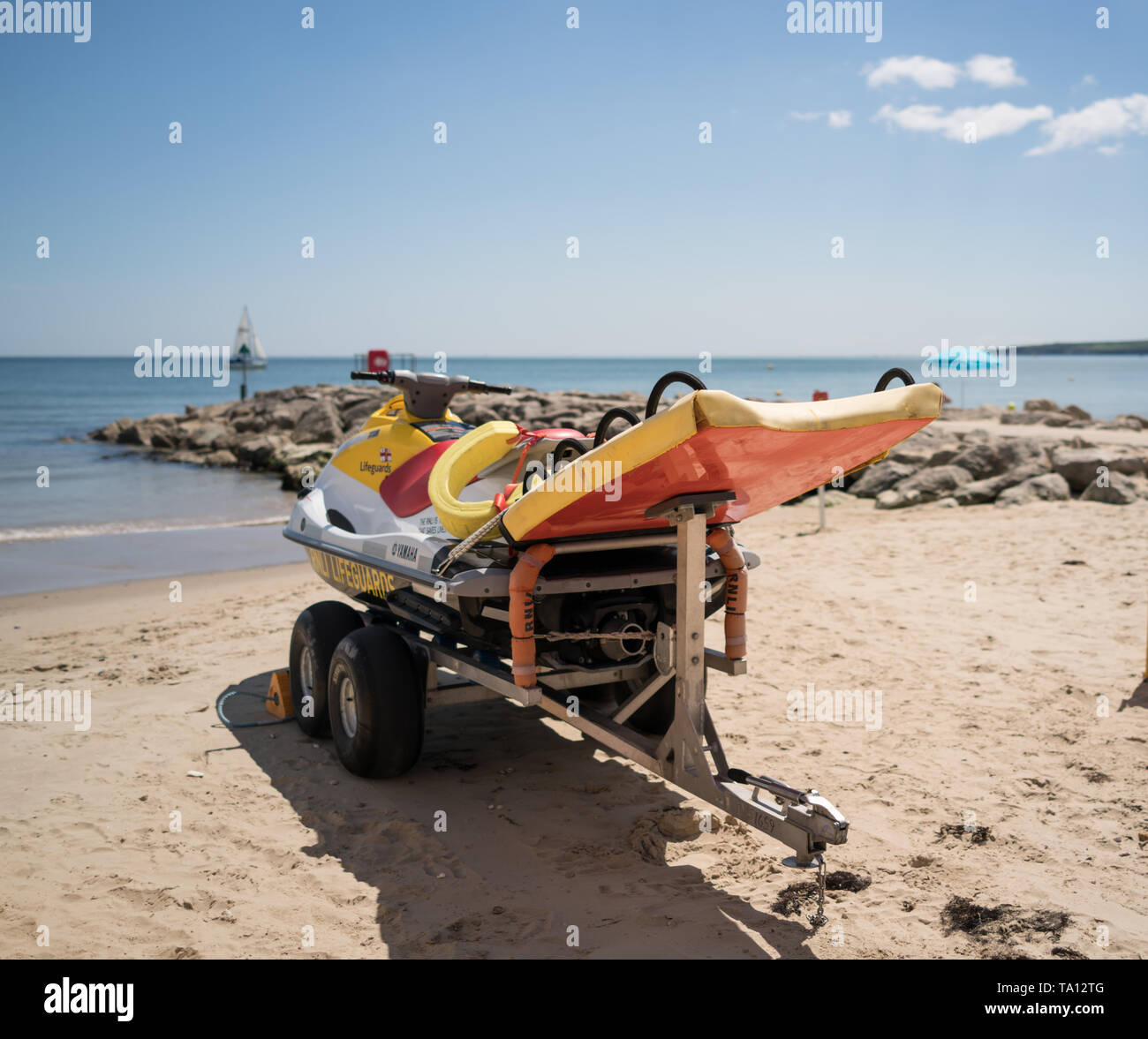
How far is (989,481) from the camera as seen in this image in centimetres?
1407

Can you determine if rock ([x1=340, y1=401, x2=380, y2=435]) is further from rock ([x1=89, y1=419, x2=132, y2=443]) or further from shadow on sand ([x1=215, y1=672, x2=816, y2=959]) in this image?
shadow on sand ([x1=215, y1=672, x2=816, y2=959])

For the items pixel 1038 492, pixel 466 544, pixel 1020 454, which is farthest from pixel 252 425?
pixel 466 544

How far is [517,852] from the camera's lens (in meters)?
4.38

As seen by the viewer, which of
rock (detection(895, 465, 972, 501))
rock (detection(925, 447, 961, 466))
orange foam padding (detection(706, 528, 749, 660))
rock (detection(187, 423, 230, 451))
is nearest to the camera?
orange foam padding (detection(706, 528, 749, 660))

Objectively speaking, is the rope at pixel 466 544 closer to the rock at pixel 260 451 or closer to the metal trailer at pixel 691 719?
the metal trailer at pixel 691 719

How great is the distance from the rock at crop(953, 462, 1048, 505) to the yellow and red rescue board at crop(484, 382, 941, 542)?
1063 cm

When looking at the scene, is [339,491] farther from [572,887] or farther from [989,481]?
[989,481]

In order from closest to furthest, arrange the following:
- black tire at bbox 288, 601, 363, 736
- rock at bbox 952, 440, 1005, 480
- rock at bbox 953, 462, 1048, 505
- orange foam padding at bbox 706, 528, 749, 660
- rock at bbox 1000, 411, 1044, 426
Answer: orange foam padding at bbox 706, 528, 749, 660 → black tire at bbox 288, 601, 363, 736 → rock at bbox 953, 462, 1048, 505 → rock at bbox 952, 440, 1005, 480 → rock at bbox 1000, 411, 1044, 426

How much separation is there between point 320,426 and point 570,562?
77.7 feet

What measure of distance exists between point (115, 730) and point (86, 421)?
45.6 meters

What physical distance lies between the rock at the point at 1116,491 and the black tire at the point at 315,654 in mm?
10927

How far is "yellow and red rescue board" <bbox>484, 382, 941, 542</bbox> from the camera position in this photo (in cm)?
315

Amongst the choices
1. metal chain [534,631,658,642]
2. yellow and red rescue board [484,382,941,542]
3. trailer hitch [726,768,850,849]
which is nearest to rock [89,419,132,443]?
metal chain [534,631,658,642]

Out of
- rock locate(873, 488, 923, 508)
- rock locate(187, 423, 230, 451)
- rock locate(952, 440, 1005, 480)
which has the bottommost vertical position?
rock locate(873, 488, 923, 508)
